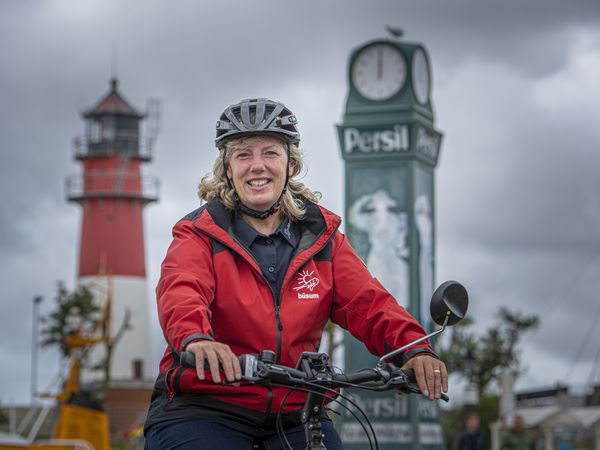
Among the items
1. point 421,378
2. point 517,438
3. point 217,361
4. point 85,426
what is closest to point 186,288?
point 217,361

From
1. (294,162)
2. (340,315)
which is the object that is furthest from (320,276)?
(294,162)

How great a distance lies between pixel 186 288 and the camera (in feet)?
16.4

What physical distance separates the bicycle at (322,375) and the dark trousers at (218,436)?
0.32 ft

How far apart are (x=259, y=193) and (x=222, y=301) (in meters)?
0.55

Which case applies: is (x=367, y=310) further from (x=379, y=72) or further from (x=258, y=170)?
(x=379, y=72)

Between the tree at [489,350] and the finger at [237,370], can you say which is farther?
the tree at [489,350]

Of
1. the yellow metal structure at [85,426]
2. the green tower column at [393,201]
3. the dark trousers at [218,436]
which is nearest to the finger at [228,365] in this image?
the dark trousers at [218,436]

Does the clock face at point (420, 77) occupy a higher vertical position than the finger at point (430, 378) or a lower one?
higher

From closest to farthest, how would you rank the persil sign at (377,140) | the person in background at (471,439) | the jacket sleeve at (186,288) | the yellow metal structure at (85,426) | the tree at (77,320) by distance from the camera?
the jacket sleeve at (186,288)
the person in background at (471,439)
the persil sign at (377,140)
the yellow metal structure at (85,426)
the tree at (77,320)

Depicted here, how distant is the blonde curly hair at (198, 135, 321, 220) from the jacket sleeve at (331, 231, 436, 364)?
25cm

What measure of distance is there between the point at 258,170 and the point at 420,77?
20.0 meters

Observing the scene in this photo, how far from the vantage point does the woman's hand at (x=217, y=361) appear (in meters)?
4.52

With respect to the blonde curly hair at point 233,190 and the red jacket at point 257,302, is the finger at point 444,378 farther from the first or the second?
the blonde curly hair at point 233,190

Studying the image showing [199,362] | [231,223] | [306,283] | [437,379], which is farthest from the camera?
[231,223]
